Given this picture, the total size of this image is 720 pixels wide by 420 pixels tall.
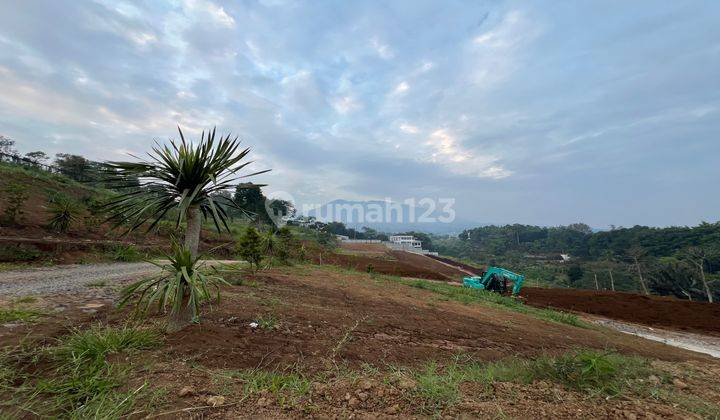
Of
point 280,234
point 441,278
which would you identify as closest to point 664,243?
point 441,278

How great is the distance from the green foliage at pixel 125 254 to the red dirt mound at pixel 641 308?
69.0ft

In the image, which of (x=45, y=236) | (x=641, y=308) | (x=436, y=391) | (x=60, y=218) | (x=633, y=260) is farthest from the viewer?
(x=633, y=260)

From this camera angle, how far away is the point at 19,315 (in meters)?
3.89

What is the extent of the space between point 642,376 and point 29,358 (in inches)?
251

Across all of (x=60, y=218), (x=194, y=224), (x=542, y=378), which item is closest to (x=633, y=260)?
(x=542, y=378)

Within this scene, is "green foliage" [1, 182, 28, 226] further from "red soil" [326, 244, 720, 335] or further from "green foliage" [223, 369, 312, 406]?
"red soil" [326, 244, 720, 335]

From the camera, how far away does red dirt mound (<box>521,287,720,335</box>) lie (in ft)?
46.4

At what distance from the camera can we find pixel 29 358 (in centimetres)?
276

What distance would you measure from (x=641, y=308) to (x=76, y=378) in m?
22.7

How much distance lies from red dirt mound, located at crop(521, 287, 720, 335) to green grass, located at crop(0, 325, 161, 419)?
18.6 metres

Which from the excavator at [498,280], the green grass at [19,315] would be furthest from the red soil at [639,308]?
the green grass at [19,315]

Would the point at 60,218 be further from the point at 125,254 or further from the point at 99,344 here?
the point at 99,344

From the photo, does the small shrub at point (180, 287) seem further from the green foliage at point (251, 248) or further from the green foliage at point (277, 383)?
the green foliage at point (251, 248)

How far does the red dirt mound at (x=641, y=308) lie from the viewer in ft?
46.4
